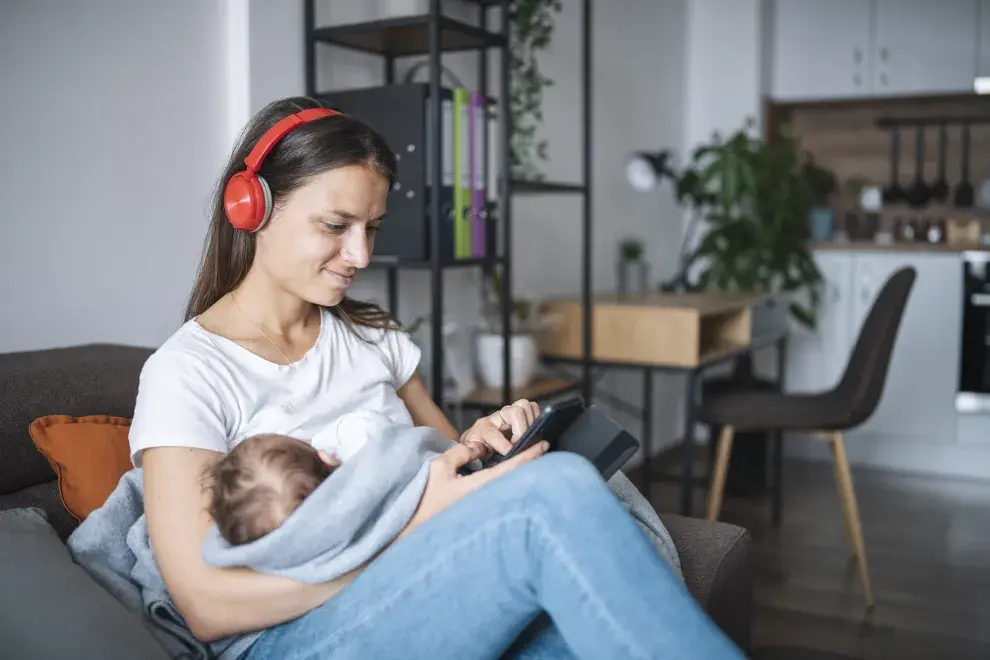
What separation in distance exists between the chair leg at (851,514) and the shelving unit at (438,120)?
77 cm

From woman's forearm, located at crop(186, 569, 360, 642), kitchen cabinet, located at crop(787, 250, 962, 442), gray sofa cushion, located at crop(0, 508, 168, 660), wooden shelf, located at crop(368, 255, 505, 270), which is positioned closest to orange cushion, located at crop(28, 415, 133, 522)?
gray sofa cushion, located at crop(0, 508, 168, 660)

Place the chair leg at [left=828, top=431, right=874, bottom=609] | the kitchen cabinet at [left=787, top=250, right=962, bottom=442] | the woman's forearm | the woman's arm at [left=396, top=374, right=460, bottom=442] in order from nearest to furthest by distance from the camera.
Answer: the woman's forearm, the woman's arm at [left=396, top=374, right=460, bottom=442], the chair leg at [left=828, top=431, right=874, bottom=609], the kitchen cabinet at [left=787, top=250, right=962, bottom=442]

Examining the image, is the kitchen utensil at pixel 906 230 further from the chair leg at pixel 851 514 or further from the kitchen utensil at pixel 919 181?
the chair leg at pixel 851 514

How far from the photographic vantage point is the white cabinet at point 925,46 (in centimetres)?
434

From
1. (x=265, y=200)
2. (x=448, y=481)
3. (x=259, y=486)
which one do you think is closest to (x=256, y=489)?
(x=259, y=486)

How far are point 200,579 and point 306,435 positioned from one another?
12.6 inches

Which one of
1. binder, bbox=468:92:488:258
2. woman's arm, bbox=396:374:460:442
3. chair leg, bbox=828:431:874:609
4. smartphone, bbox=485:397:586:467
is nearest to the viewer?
smartphone, bbox=485:397:586:467

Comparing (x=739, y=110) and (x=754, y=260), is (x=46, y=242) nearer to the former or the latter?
(x=754, y=260)

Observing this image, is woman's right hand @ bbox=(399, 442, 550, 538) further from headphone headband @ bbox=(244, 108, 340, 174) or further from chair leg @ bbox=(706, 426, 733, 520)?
chair leg @ bbox=(706, 426, 733, 520)

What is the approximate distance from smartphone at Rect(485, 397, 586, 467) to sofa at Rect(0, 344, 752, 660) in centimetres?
35

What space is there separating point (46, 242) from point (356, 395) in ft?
2.41

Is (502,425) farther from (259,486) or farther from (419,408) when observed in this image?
(259,486)

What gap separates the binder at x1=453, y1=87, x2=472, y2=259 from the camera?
90.1 inches

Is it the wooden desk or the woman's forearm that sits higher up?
the wooden desk
